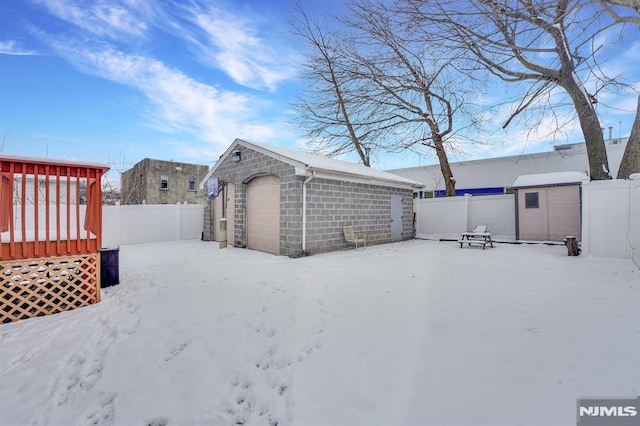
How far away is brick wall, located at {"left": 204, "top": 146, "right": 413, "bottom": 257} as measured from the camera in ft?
25.9

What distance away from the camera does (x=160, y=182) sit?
22016mm

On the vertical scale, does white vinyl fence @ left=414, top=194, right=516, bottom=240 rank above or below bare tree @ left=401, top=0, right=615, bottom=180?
below

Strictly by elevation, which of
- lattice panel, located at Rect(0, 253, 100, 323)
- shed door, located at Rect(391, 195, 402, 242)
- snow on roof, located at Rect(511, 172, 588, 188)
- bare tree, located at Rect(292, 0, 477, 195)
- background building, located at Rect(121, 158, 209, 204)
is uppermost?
bare tree, located at Rect(292, 0, 477, 195)

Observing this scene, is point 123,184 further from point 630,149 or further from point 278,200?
point 630,149

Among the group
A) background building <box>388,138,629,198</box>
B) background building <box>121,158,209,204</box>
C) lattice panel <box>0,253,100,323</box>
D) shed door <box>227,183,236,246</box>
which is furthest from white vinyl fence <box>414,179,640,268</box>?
background building <box>121,158,209,204</box>

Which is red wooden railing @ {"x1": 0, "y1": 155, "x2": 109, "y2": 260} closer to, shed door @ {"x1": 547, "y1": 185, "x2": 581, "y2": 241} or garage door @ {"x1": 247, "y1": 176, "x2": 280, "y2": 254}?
garage door @ {"x1": 247, "y1": 176, "x2": 280, "y2": 254}

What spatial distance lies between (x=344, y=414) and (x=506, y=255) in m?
7.69

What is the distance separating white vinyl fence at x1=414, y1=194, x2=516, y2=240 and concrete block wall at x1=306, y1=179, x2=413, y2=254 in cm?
285

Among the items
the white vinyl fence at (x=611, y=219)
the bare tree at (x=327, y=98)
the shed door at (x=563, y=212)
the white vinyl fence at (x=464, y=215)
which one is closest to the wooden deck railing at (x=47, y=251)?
the white vinyl fence at (x=611, y=219)

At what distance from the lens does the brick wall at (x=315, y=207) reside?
7906 millimetres

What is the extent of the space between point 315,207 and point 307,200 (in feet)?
1.20

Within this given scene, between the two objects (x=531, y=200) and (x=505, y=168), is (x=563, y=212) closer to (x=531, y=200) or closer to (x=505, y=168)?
(x=531, y=200)

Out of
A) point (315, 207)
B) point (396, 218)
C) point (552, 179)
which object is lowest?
point (396, 218)

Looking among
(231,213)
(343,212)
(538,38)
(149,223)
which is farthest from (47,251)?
(538,38)
